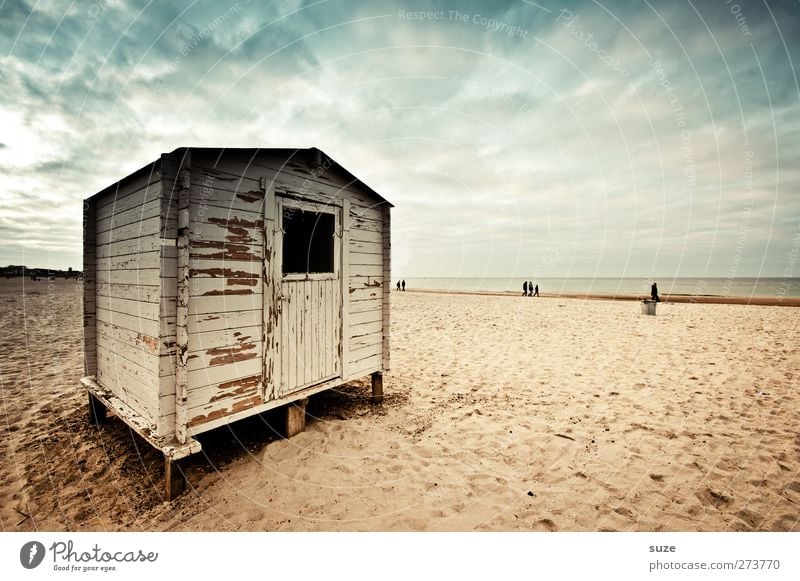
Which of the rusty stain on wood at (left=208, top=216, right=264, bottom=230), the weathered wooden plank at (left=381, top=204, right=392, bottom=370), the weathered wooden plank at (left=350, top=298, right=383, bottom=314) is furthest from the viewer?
the weathered wooden plank at (left=381, top=204, right=392, bottom=370)

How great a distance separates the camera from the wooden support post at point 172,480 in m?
3.35

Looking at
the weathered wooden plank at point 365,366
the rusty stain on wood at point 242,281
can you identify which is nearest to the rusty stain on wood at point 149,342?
the rusty stain on wood at point 242,281

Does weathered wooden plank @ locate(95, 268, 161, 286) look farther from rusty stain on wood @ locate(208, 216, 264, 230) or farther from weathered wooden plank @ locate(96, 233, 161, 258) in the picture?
rusty stain on wood @ locate(208, 216, 264, 230)

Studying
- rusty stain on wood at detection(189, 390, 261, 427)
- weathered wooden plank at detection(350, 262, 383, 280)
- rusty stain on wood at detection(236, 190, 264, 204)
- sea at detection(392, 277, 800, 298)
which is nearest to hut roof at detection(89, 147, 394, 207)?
rusty stain on wood at detection(236, 190, 264, 204)

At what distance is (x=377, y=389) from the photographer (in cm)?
596

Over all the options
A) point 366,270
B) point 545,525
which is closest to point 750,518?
point 545,525

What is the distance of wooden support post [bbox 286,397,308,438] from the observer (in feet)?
15.0

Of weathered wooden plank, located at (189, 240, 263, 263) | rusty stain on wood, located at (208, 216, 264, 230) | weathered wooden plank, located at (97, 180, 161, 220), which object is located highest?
weathered wooden plank, located at (97, 180, 161, 220)

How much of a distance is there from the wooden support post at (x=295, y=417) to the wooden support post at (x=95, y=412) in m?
3.20

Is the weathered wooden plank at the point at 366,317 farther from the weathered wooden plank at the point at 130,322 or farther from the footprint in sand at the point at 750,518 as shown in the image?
the footprint in sand at the point at 750,518

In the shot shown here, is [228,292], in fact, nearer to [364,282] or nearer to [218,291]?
[218,291]

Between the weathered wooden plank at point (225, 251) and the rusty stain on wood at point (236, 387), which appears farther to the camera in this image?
the rusty stain on wood at point (236, 387)

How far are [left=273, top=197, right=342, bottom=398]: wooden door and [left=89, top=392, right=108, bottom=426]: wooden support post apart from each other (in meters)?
3.25
